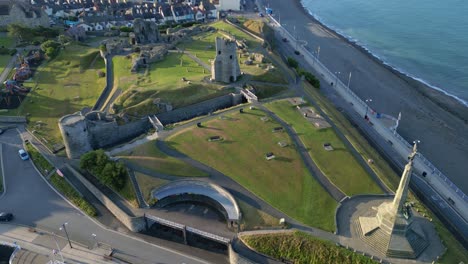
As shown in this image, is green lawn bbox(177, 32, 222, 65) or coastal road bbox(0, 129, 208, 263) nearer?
coastal road bbox(0, 129, 208, 263)

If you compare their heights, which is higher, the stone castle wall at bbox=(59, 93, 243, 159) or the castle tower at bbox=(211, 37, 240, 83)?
the castle tower at bbox=(211, 37, 240, 83)

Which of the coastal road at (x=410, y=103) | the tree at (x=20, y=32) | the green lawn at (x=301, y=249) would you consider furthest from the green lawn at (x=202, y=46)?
the green lawn at (x=301, y=249)

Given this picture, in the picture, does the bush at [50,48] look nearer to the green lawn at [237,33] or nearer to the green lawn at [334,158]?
the green lawn at [237,33]

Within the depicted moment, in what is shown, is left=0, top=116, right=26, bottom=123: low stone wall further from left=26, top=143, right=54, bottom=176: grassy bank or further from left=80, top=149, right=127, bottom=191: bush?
left=80, top=149, right=127, bottom=191: bush

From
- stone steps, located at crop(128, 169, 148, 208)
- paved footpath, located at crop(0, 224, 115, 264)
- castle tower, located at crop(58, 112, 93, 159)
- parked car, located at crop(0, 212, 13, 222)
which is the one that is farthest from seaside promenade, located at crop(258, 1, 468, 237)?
parked car, located at crop(0, 212, 13, 222)

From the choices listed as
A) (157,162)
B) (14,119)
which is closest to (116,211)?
(157,162)

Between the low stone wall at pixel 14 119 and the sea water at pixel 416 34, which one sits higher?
the sea water at pixel 416 34
